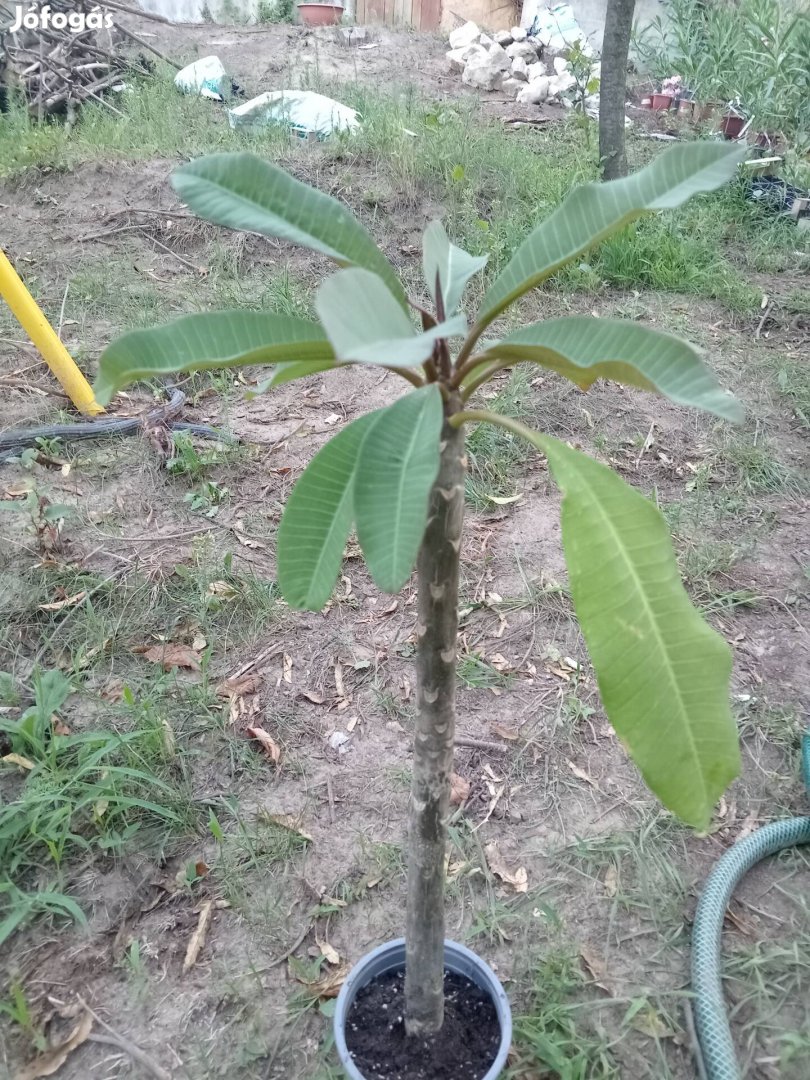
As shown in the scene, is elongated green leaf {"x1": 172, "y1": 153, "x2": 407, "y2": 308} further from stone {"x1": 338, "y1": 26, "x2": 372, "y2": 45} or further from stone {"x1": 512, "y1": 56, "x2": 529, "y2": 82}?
stone {"x1": 338, "y1": 26, "x2": 372, "y2": 45}

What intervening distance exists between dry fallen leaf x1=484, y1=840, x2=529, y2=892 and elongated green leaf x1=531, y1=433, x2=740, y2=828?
1008mm

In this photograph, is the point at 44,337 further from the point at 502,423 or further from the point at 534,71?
the point at 534,71

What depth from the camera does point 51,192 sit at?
491 centimetres

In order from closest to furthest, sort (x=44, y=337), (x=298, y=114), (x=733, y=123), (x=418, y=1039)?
1. (x=418, y=1039)
2. (x=44, y=337)
3. (x=298, y=114)
4. (x=733, y=123)

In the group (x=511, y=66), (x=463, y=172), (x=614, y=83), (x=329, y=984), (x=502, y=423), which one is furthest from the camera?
(x=511, y=66)

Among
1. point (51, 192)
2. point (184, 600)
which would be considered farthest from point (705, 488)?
point (51, 192)

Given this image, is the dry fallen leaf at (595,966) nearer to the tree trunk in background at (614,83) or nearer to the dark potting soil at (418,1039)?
the dark potting soil at (418,1039)

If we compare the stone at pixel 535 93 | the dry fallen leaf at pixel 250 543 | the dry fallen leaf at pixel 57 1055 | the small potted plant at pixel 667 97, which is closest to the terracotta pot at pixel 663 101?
the small potted plant at pixel 667 97

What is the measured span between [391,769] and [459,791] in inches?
6.9

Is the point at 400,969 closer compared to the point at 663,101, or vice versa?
the point at 400,969

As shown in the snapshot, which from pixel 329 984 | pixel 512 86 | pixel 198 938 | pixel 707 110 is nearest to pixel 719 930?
pixel 329 984

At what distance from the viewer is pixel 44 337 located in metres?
2.92

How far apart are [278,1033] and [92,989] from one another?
37 cm

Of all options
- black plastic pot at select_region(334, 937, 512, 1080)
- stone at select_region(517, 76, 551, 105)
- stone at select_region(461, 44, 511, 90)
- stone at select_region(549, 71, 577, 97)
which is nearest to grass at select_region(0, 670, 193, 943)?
black plastic pot at select_region(334, 937, 512, 1080)
